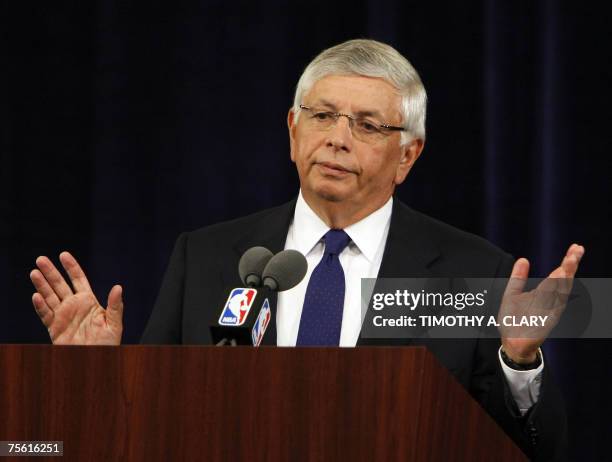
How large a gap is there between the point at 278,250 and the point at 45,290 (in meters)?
0.51

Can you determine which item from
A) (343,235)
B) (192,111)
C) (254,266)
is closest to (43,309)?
(254,266)

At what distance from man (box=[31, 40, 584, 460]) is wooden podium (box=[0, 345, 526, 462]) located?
651mm

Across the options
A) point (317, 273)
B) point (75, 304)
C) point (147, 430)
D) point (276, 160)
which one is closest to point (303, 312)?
point (317, 273)

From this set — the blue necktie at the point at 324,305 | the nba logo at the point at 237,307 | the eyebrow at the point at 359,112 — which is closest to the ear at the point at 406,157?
the eyebrow at the point at 359,112

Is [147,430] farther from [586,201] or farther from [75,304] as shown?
[586,201]

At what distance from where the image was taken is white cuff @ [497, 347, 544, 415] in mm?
1702

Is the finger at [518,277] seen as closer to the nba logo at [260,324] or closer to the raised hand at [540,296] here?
the raised hand at [540,296]

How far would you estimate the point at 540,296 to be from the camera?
159 centimetres

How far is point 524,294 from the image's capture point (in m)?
1.60

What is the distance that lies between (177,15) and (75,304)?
4.69 feet

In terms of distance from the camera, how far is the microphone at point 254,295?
1.42 meters

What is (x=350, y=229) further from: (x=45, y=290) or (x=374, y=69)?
(x=45, y=290)

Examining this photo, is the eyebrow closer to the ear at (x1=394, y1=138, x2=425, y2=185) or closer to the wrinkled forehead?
the wrinkled forehead

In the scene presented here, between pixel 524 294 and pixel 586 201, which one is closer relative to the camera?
pixel 524 294
